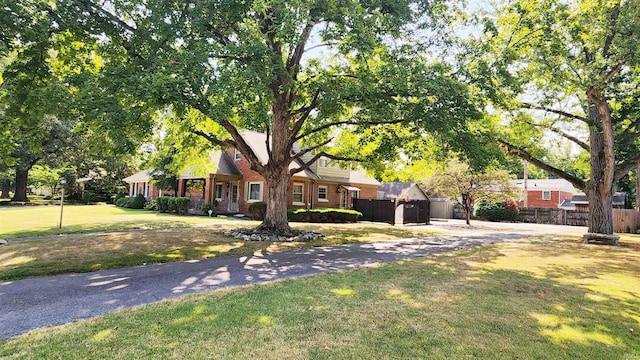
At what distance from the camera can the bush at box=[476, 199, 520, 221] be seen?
3484 centimetres

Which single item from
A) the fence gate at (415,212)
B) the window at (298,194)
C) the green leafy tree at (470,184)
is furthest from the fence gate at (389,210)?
the window at (298,194)

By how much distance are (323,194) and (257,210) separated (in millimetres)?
6229

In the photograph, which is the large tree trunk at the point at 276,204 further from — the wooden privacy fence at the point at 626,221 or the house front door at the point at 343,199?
the wooden privacy fence at the point at 626,221

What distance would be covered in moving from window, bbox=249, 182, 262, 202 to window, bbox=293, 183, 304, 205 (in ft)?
7.88

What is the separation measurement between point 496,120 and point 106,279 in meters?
16.5

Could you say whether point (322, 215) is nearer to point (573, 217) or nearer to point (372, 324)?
point (372, 324)

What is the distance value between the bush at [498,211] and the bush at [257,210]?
23774 millimetres

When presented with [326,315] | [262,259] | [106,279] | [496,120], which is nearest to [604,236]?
[496,120]

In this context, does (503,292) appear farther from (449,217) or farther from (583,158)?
(449,217)

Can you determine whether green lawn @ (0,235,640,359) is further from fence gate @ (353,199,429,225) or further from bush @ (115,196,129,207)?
bush @ (115,196,129,207)

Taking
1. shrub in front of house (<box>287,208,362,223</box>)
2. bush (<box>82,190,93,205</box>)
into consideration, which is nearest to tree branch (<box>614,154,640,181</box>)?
shrub in front of house (<box>287,208,362,223</box>)

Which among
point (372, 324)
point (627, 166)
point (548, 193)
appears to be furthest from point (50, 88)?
point (548, 193)

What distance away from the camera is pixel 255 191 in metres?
24.5

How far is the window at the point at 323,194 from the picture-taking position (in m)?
Answer: 26.5
